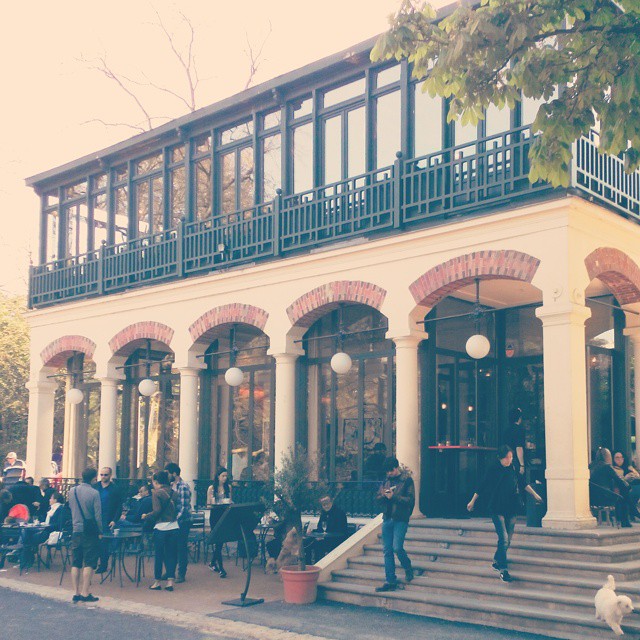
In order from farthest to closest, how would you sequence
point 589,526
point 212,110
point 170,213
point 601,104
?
point 170,213 < point 212,110 < point 589,526 < point 601,104

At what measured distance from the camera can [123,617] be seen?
1041cm

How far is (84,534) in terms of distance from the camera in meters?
11.0

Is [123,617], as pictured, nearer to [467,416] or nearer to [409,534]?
[409,534]

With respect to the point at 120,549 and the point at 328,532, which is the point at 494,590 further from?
the point at 120,549

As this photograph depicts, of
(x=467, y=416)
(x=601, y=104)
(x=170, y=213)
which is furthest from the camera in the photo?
(x=170, y=213)

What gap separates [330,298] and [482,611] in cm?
613

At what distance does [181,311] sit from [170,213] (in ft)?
7.33

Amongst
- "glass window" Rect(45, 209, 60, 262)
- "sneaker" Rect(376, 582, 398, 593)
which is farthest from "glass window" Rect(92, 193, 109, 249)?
"sneaker" Rect(376, 582, 398, 593)

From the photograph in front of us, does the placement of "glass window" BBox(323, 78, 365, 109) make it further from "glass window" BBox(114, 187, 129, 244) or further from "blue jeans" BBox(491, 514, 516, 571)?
"blue jeans" BBox(491, 514, 516, 571)

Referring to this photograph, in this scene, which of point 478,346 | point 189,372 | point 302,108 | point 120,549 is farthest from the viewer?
point 189,372

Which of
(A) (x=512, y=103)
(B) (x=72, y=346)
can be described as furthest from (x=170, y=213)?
(A) (x=512, y=103)

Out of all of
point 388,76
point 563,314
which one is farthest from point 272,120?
point 563,314

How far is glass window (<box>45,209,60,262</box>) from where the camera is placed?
68.7ft

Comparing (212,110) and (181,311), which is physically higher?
(212,110)
